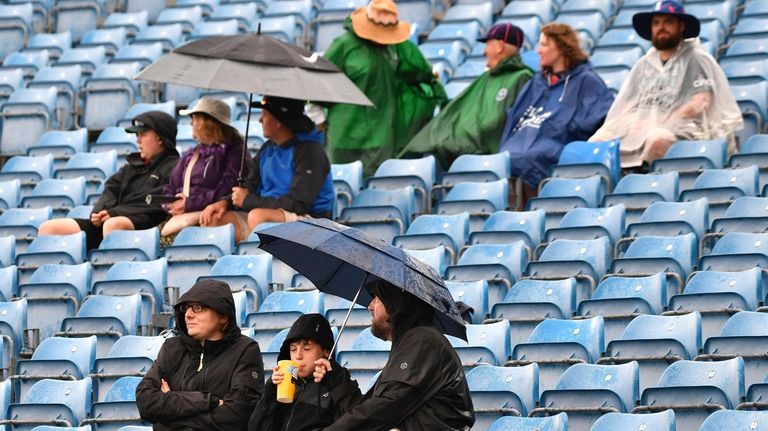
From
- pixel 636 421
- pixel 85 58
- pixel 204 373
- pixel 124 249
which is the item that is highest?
pixel 85 58

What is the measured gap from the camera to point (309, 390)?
7.05 meters

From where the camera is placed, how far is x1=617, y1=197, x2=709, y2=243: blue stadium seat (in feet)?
33.4

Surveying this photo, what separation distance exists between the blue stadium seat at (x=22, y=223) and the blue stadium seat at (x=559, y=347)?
4399 millimetres

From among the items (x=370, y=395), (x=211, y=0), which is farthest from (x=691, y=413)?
(x=211, y=0)

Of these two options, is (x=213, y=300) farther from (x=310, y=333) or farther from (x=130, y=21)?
(x=130, y=21)

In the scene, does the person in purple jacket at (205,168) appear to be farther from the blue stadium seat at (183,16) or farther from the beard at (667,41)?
the blue stadium seat at (183,16)

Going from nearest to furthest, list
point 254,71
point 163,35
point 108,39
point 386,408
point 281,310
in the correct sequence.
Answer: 1. point 386,408
2. point 281,310
3. point 254,71
4. point 163,35
5. point 108,39

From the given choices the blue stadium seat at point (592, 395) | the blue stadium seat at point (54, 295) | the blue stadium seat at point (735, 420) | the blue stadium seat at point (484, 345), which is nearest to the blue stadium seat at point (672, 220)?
the blue stadium seat at point (484, 345)

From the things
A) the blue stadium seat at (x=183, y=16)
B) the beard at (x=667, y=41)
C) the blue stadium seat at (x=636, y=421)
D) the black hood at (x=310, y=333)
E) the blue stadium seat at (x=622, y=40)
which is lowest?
the blue stadium seat at (x=636, y=421)

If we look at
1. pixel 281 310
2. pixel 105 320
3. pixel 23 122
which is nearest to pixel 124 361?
pixel 105 320

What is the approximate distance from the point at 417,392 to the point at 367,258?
551 millimetres

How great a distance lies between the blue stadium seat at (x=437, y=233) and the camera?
10570 millimetres

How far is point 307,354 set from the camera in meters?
7.11

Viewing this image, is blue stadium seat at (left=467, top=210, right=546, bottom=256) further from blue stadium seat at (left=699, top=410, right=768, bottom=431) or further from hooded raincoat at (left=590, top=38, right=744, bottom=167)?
blue stadium seat at (left=699, top=410, right=768, bottom=431)
